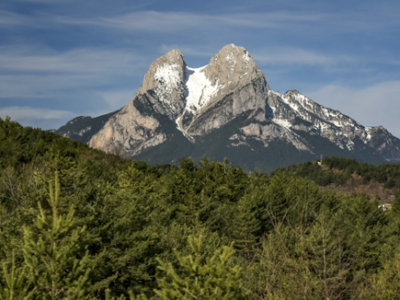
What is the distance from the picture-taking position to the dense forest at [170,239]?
35.8ft

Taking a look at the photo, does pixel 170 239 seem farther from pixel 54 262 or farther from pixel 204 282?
pixel 204 282

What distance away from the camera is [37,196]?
18.3 m

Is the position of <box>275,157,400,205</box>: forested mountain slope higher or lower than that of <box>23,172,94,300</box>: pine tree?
higher

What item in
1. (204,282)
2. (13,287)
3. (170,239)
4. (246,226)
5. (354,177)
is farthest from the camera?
(354,177)

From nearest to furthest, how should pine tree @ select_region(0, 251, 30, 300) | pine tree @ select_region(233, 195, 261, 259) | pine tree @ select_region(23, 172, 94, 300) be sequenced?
pine tree @ select_region(0, 251, 30, 300)
pine tree @ select_region(23, 172, 94, 300)
pine tree @ select_region(233, 195, 261, 259)

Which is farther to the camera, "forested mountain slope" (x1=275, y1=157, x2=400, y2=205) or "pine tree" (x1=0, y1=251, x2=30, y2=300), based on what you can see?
"forested mountain slope" (x1=275, y1=157, x2=400, y2=205)

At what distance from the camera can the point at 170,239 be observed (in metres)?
26.3

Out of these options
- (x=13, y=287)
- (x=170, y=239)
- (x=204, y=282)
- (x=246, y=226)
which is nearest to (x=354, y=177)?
(x=246, y=226)

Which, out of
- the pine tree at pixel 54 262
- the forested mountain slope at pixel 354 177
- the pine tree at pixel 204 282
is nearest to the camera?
the pine tree at pixel 204 282

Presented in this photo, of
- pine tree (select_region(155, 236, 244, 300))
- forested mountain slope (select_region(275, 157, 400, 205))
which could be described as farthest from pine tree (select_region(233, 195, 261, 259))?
forested mountain slope (select_region(275, 157, 400, 205))

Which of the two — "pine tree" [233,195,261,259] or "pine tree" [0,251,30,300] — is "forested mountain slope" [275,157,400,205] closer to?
"pine tree" [233,195,261,259]

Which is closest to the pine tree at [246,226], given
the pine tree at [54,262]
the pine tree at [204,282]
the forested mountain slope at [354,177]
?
the pine tree at [54,262]

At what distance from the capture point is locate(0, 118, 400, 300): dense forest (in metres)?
10.9

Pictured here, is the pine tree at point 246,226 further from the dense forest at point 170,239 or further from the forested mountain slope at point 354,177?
the forested mountain slope at point 354,177
